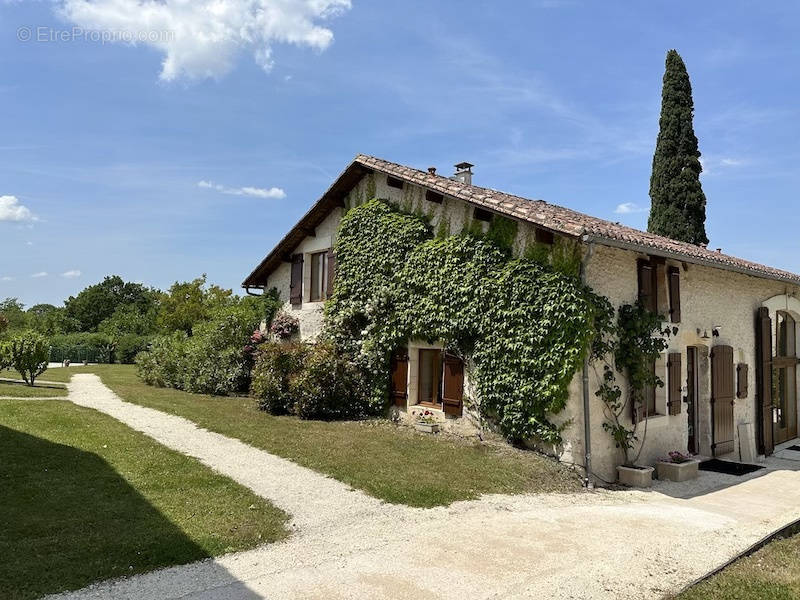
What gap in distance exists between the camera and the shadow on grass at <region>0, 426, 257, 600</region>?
15.4ft

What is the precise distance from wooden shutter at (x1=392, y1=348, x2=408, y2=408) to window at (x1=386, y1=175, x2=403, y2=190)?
3961mm

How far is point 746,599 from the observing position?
4.82 metres

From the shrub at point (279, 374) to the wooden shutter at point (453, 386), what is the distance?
3.95 metres

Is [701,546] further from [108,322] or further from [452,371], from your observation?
[108,322]

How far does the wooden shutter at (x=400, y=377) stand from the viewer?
12.7 m

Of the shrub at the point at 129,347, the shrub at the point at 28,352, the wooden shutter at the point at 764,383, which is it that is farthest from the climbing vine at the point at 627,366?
the shrub at the point at 129,347

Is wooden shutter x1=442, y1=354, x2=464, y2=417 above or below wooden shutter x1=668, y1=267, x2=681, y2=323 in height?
below

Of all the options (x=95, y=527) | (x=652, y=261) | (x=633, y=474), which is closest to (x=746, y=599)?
(x=633, y=474)

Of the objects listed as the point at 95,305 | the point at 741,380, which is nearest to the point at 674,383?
the point at 741,380

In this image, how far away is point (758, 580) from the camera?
527 centimetres

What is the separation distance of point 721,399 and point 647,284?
3872mm

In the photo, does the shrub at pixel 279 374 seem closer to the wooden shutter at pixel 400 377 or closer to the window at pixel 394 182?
the wooden shutter at pixel 400 377

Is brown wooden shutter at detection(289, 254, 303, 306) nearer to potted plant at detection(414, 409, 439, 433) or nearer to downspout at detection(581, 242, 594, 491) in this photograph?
potted plant at detection(414, 409, 439, 433)

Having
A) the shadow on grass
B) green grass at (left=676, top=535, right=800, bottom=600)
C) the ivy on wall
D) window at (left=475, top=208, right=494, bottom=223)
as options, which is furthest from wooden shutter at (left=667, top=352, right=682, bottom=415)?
the shadow on grass
